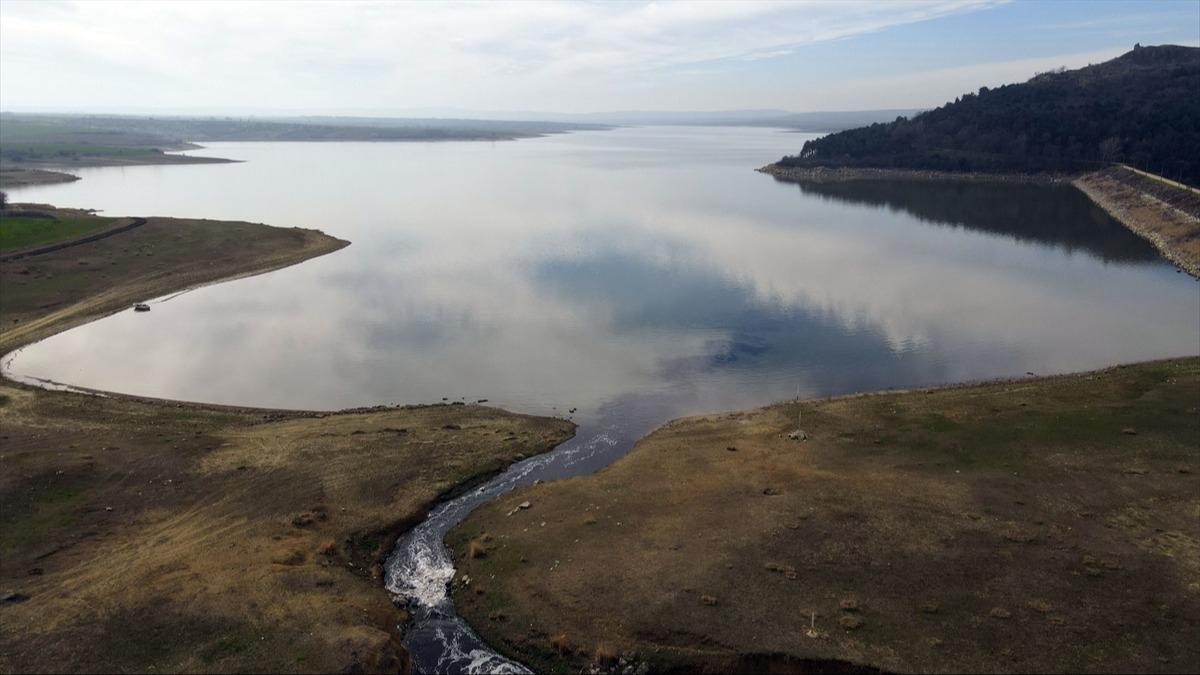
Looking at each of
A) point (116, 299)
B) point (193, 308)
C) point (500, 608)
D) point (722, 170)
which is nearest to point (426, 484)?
point (500, 608)

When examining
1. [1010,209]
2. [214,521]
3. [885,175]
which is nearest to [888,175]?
[885,175]

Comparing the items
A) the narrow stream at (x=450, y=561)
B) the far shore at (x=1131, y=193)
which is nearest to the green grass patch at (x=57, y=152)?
the far shore at (x=1131, y=193)

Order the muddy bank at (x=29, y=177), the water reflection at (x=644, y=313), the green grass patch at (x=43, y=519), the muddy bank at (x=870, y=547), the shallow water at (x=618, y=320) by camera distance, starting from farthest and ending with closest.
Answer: the muddy bank at (x=29, y=177)
the water reflection at (x=644, y=313)
the shallow water at (x=618, y=320)
the green grass patch at (x=43, y=519)
the muddy bank at (x=870, y=547)

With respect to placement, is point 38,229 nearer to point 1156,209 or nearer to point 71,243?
point 71,243

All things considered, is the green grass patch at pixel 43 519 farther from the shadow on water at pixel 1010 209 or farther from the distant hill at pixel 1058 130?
the distant hill at pixel 1058 130

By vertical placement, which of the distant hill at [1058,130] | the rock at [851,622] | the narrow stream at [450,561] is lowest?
the narrow stream at [450,561]

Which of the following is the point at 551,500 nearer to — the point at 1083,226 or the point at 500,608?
the point at 500,608
